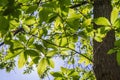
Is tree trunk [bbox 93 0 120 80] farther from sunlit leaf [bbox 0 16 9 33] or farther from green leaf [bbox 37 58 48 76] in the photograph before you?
sunlit leaf [bbox 0 16 9 33]

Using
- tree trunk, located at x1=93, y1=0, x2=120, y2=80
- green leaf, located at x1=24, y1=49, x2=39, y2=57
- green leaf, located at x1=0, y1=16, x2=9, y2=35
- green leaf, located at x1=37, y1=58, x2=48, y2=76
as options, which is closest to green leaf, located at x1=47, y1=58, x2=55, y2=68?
green leaf, located at x1=37, y1=58, x2=48, y2=76

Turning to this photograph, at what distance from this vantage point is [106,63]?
3301 millimetres

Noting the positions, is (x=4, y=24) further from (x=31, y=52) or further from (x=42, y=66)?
(x=42, y=66)

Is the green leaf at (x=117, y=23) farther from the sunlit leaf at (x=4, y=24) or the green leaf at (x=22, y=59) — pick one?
the sunlit leaf at (x=4, y=24)

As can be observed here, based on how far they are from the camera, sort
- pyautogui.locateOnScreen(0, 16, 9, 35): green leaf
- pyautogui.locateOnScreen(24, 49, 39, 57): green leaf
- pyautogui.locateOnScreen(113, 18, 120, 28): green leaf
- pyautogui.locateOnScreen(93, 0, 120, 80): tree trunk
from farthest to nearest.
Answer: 1. pyautogui.locateOnScreen(93, 0, 120, 80): tree trunk
2. pyautogui.locateOnScreen(113, 18, 120, 28): green leaf
3. pyautogui.locateOnScreen(24, 49, 39, 57): green leaf
4. pyautogui.locateOnScreen(0, 16, 9, 35): green leaf

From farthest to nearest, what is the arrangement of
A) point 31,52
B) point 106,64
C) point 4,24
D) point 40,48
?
1. point 106,64
2. point 40,48
3. point 31,52
4. point 4,24

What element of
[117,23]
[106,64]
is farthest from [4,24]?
[106,64]

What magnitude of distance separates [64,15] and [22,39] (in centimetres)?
43

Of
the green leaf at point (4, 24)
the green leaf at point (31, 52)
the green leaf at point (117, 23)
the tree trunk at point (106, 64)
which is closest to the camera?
the green leaf at point (4, 24)

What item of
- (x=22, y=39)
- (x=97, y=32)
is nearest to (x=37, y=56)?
(x=22, y=39)

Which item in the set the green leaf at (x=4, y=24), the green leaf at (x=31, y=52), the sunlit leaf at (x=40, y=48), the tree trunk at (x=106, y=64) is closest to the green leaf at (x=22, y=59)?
the green leaf at (x=31, y=52)

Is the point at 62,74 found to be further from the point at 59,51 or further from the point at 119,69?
the point at 119,69

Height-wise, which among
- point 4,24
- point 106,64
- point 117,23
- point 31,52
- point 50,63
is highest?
point 4,24

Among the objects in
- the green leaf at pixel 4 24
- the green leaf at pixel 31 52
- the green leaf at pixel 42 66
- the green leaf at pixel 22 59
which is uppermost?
the green leaf at pixel 4 24
